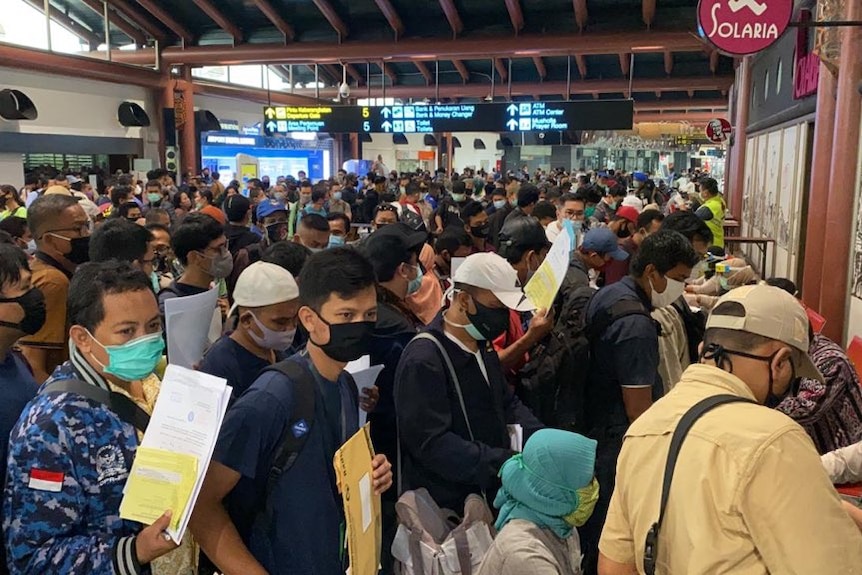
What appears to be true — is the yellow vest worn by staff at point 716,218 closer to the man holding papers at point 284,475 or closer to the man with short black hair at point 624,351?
the man with short black hair at point 624,351

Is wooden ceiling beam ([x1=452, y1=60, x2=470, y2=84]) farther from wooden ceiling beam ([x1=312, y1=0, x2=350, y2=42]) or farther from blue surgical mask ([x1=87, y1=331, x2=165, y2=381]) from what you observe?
blue surgical mask ([x1=87, y1=331, x2=165, y2=381])

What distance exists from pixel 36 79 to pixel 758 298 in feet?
50.0

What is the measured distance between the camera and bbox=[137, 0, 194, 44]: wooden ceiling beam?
50.2 ft

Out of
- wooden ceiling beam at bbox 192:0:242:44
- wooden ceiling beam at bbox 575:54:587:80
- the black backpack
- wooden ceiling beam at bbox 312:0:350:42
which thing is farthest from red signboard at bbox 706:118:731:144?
the black backpack

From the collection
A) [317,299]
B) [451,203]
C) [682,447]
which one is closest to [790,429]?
[682,447]

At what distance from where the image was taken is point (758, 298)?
186 centimetres

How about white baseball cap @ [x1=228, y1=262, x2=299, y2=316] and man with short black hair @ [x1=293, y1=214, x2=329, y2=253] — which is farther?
man with short black hair @ [x1=293, y1=214, x2=329, y2=253]

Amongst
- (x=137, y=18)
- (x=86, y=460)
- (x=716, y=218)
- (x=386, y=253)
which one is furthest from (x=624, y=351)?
(x=137, y=18)

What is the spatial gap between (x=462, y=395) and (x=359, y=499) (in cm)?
80

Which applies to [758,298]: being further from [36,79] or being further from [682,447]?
[36,79]

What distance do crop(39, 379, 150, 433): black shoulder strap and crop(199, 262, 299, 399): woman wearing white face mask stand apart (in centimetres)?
87

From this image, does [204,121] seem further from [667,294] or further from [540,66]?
[667,294]

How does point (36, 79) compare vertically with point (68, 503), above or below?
above

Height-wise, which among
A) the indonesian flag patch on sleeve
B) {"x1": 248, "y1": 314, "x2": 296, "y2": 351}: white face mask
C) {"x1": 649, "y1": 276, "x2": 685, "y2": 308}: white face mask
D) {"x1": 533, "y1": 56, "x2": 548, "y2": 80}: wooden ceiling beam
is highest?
{"x1": 533, "y1": 56, "x2": 548, "y2": 80}: wooden ceiling beam
